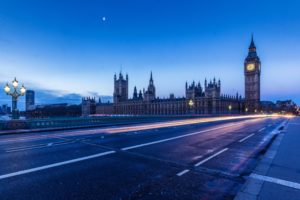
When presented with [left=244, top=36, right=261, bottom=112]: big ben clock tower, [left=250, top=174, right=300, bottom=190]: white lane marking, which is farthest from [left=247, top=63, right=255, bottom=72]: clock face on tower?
[left=250, top=174, right=300, bottom=190]: white lane marking

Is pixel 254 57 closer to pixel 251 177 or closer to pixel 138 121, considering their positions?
pixel 138 121

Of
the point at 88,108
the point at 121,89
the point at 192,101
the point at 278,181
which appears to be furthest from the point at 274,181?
the point at 88,108

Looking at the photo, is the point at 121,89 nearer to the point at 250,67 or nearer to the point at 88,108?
the point at 88,108

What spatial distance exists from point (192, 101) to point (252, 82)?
8755cm

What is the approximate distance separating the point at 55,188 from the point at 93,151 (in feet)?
13.5

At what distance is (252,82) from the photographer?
156250 mm

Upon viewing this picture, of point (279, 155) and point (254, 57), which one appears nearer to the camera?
point (279, 155)

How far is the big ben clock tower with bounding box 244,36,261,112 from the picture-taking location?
150 m

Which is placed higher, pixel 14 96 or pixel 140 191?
pixel 14 96

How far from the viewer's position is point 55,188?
473 centimetres

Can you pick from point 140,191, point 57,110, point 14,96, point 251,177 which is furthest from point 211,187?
point 57,110

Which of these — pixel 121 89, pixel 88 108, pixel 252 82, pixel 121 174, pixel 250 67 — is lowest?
pixel 88 108

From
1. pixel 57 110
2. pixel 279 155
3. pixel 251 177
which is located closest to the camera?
pixel 251 177

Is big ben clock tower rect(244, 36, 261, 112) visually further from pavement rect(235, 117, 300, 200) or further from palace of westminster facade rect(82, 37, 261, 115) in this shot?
pavement rect(235, 117, 300, 200)
